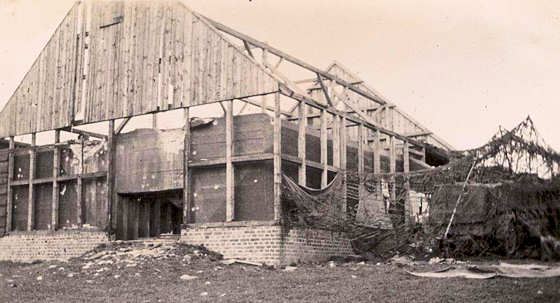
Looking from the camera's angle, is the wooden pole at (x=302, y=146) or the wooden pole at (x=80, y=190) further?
the wooden pole at (x=80, y=190)

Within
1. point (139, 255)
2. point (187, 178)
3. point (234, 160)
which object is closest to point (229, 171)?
point (234, 160)

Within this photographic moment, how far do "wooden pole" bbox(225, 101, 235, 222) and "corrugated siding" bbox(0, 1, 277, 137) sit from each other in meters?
0.63

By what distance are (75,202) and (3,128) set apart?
15.6 feet

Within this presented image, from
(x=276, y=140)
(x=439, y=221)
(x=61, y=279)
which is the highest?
(x=276, y=140)

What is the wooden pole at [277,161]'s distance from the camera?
19734 mm

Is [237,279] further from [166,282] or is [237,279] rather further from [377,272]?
[377,272]

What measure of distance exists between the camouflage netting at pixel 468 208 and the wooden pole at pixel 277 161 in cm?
27

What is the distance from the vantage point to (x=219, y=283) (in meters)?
15.9

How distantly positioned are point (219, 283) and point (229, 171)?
531 centimetres

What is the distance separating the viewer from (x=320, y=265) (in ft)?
64.1

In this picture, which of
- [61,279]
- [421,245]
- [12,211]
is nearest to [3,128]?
[12,211]

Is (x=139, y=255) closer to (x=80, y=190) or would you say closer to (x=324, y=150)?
(x=80, y=190)

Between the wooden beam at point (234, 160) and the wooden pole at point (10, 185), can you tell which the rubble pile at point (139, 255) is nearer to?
the wooden beam at point (234, 160)

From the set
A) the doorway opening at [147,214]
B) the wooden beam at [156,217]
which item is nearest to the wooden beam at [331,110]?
the doorway opening at [147,214]
